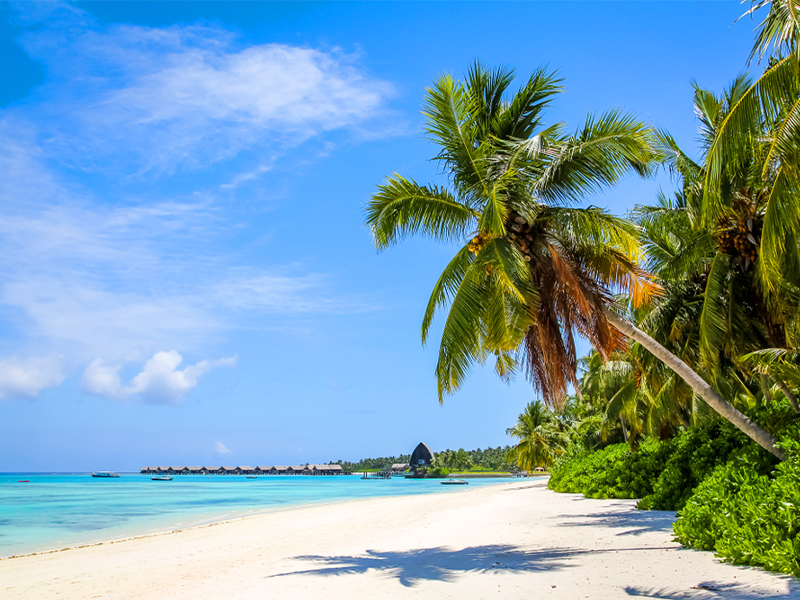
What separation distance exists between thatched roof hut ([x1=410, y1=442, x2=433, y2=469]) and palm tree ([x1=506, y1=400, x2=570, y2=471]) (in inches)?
2357

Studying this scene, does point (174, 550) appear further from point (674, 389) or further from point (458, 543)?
point (674, 389)

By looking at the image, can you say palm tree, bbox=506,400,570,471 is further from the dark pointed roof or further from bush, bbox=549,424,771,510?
the dark pointed roof

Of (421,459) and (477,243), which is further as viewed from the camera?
(421,459)

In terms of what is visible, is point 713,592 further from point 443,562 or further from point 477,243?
point 477,243

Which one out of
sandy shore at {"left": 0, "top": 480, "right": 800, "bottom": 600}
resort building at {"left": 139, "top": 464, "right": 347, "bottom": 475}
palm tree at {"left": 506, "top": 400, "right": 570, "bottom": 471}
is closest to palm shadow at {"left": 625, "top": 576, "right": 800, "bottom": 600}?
sandy shore at {"left": 0, "top": 480, "right": 800, "bottom": 600}

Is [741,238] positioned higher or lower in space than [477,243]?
higher

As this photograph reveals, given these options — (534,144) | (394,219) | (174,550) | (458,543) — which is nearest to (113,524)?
(174,550)

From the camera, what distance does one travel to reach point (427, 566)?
7.52 meters

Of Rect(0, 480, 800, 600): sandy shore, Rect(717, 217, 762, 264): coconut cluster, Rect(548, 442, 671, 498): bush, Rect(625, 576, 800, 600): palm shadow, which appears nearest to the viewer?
Rect(625, 576, 800, 600): palm shadow

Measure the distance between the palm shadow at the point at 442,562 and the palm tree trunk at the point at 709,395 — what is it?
9.59ft

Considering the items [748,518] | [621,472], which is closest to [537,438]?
[621,472]

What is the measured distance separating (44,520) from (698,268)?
89.5 feet

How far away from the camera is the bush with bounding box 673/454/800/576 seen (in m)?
5.65

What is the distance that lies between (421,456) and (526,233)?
99.3m
